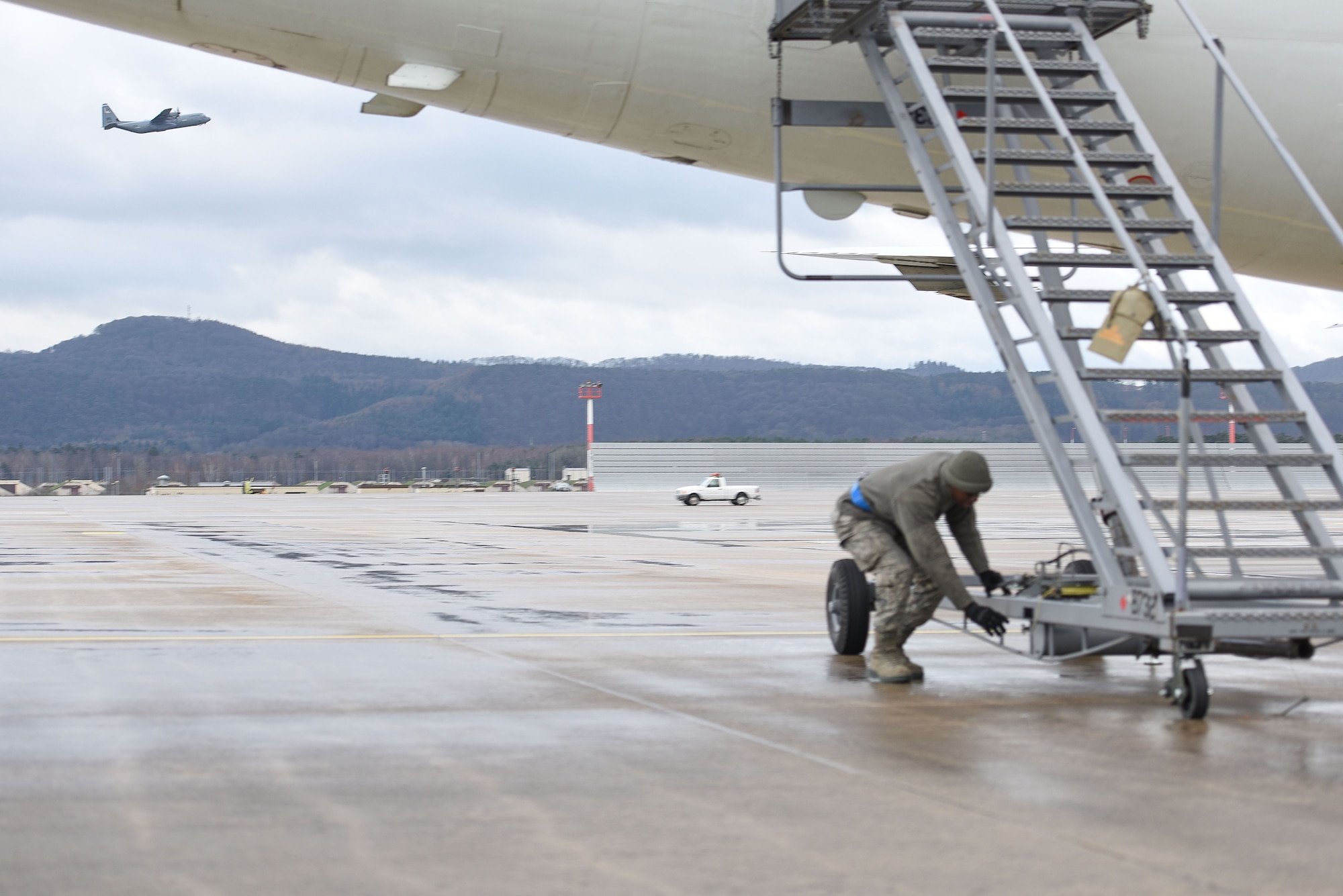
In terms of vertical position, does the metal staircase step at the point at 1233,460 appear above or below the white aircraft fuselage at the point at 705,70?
below

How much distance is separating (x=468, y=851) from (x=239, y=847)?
28.7 inches

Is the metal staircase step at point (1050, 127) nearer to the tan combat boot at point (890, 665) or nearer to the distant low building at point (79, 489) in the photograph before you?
the tan combat boot at point (890, 665)

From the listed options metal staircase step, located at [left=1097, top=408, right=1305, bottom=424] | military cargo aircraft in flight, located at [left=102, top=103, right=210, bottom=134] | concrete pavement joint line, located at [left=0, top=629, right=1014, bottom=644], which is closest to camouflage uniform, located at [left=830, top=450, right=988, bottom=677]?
metal staircase step, located at [left=1097, top=408, right=1305, bottom=424]

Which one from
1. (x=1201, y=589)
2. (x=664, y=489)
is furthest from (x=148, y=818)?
(x=664, y=489)

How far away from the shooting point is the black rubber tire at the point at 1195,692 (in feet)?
23.4

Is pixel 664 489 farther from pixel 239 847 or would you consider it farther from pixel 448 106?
pixel 239 847

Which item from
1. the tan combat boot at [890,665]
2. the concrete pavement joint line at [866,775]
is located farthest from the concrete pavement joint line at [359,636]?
the tan combat boot at [890,665]

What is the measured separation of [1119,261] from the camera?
8.55 meters

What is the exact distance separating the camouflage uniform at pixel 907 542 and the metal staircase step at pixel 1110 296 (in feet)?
3.66

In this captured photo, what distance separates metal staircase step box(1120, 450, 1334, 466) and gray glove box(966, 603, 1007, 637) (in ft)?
3.79

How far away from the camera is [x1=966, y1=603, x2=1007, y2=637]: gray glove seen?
316 inches

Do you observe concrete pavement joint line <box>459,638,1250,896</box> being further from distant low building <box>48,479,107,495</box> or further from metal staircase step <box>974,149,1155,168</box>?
distant low building <box>48,479,107,495</box>

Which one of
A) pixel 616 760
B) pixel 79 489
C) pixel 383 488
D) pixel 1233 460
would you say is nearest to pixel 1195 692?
pixel 1233 460

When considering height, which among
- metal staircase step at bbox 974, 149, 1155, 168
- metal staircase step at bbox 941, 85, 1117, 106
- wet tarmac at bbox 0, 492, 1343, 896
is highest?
metal staircase step at bbox 941, 85, 1117, 106
